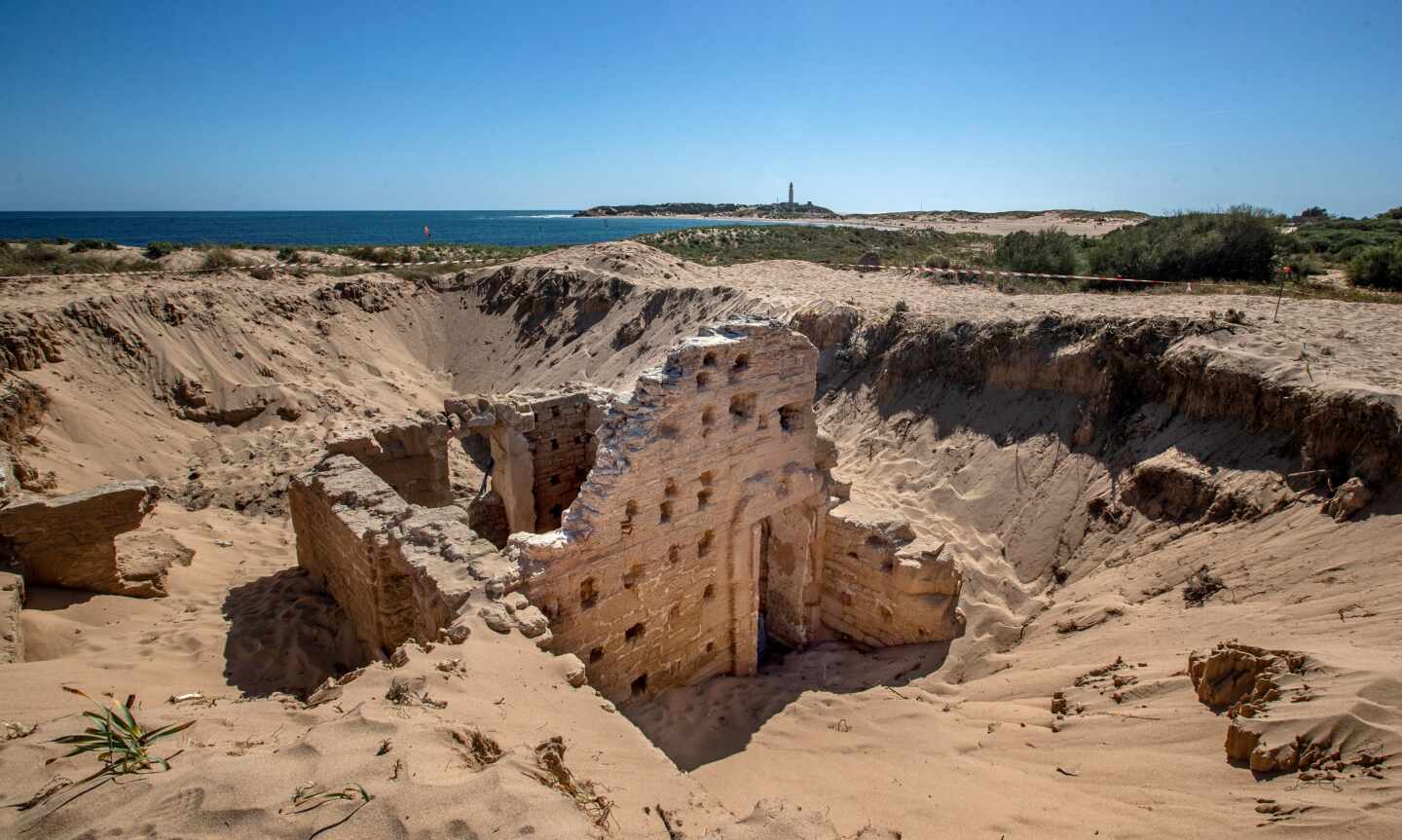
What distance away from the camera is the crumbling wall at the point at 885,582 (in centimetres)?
894

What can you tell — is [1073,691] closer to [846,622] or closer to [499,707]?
[846,622]

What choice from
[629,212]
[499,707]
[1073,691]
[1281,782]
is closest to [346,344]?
[499,707]

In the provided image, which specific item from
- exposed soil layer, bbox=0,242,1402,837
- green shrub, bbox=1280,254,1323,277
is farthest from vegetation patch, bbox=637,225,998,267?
exposed soil layer, bbox=0,242,1402,837

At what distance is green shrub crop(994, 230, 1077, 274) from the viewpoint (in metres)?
22.5

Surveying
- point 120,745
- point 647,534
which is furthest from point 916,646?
point 120,745

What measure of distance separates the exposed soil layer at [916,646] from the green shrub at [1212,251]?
4294mm

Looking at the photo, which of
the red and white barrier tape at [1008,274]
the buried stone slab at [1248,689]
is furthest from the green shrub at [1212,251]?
the buried stone slab at [1248,689]

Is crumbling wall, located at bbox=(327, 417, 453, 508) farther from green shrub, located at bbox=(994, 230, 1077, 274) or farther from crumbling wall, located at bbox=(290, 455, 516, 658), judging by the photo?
green shrub, located at bbox=(994, 230, 1077, 274)

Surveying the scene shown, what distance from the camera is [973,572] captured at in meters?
10.1

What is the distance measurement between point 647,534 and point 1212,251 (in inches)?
755

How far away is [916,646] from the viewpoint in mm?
9055

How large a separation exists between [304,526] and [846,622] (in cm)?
755

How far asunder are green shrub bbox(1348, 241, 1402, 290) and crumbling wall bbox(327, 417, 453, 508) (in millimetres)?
21302

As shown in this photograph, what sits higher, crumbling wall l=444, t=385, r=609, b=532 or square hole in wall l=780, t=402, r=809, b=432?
square hole in wall l=780, t=402, r=809, b=432
